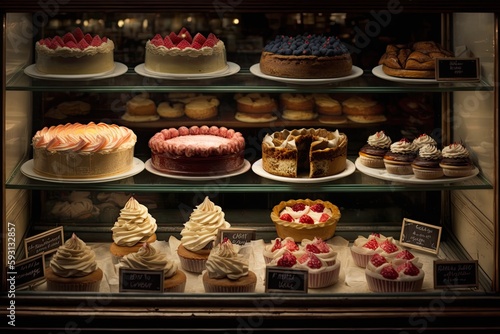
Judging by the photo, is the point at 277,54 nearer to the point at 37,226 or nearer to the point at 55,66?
the point at 55,66

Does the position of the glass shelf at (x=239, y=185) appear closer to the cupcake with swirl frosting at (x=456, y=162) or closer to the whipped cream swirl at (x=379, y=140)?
the cupcake with swirl frosting at (x=456, y=162)

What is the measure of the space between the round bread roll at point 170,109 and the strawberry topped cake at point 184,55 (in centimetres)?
36

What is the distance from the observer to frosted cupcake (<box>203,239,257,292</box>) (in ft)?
11.1

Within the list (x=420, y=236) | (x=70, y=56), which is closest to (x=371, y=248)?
(x=420, y=236)

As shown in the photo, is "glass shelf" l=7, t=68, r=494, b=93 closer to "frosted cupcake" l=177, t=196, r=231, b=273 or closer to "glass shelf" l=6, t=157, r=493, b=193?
"glass shelf" l=6, t=157, r=493, b=193

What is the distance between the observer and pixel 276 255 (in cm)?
355

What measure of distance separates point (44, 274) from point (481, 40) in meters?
2.25

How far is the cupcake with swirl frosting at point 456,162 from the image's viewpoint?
354cm

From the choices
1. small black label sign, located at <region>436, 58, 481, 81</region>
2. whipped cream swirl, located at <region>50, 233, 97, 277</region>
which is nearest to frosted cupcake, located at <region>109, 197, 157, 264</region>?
whipped cream swirl, located at <region>50, 233, 97, 277</region>

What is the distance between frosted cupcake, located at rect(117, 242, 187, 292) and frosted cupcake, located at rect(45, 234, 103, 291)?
0.14m

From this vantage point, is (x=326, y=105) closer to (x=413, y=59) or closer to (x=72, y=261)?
(x=413, y=59)

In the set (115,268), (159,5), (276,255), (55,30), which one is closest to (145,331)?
(115,268)

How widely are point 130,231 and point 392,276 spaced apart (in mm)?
1274

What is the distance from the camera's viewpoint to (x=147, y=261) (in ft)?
11.3
